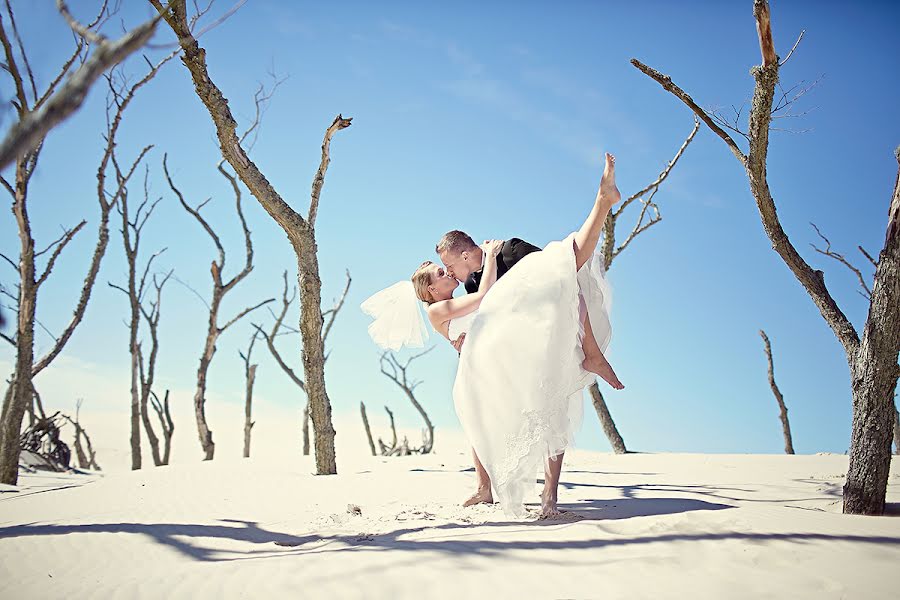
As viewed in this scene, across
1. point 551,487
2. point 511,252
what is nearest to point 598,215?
point 511,252

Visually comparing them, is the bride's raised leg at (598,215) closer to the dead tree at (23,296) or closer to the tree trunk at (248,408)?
the dead tree at (23,296)

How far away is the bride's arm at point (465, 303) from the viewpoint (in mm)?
4250

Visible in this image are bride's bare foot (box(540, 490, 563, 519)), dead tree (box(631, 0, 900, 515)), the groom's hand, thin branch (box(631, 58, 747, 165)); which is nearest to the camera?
bride's bare foot (box(540, 490, 563, 519))

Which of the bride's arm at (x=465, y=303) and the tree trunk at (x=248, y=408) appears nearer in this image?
the bride's arm at (x=465, y=303)

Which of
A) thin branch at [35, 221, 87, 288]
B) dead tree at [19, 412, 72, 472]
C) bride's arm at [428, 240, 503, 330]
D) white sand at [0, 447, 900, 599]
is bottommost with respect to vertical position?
white sand at [0, 447, 900, 599]

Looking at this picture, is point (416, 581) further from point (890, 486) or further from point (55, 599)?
point (890, 486)

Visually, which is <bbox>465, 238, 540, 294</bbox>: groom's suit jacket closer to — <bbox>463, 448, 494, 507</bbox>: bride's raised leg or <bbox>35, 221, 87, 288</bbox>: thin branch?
<bbox>463, 448, 494, 507</bbox>: bride's raised leg

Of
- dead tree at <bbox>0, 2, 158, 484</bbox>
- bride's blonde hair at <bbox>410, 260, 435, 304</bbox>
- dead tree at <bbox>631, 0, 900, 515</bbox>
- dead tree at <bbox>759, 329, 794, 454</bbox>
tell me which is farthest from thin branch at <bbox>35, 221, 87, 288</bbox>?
dead tree at <bbox>759, 329, 794, 454</bbox>

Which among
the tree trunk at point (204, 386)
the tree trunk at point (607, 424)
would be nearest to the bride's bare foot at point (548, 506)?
the tree trunk at point (607, 424)

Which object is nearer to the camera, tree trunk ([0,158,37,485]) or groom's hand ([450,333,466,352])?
groom's hand ([450,333,466,352])

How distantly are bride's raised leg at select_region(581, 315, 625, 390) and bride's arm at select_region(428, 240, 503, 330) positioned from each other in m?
0.68

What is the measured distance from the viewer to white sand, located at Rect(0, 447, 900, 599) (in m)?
2.48

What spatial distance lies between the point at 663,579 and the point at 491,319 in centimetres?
189

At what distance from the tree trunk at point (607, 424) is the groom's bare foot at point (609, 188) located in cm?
669
